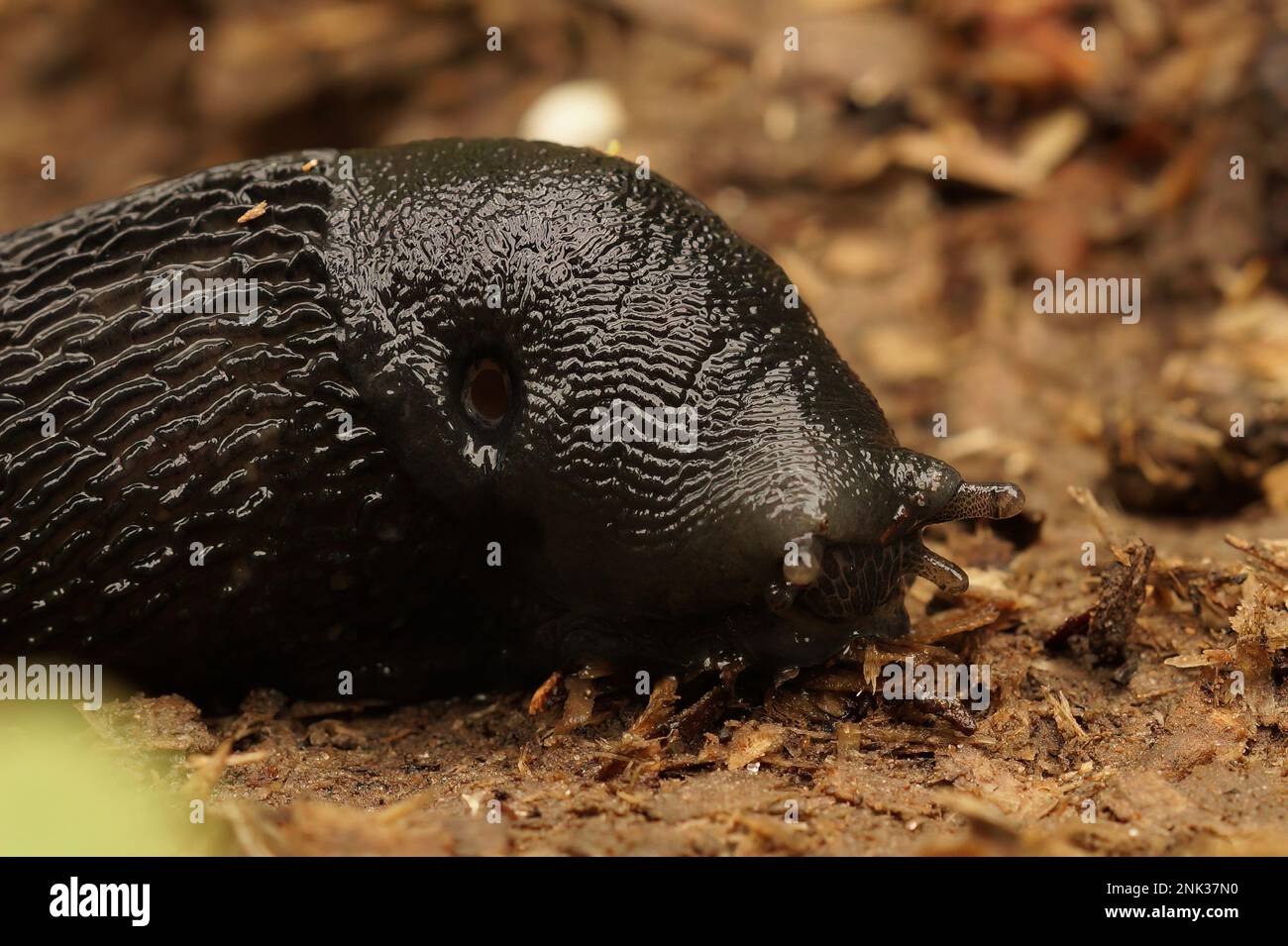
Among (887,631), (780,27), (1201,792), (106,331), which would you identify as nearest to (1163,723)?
(1201,792)

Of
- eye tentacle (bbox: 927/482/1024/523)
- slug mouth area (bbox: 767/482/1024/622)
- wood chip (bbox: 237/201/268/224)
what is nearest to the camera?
slug mouth area (bbox: 767/482/1024/622)

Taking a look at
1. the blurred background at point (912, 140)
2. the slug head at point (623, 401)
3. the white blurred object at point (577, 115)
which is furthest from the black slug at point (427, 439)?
the white blurred object at point (577, 115)

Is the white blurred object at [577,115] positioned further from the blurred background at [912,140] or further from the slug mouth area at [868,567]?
the slug mouth area at [868,567]

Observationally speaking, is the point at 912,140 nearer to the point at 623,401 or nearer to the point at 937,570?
the point at 937,570

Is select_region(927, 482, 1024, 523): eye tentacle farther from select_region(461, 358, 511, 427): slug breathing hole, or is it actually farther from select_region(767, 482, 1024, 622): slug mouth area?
select_region(461, 358, 511, 427): slug breathing hole

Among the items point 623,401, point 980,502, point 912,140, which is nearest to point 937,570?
point 980,502

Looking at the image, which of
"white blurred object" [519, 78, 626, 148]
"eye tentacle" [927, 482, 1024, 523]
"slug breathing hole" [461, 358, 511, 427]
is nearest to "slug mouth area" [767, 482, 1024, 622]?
"eye tentacle" [927, 482, 1024, 523]
